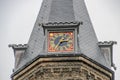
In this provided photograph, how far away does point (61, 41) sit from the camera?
118 ft

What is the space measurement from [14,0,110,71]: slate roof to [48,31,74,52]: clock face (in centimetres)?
44

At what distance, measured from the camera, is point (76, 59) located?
35.6m

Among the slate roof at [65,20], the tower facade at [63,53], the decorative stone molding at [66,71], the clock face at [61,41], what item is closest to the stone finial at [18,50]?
the tower facade at [63,53]

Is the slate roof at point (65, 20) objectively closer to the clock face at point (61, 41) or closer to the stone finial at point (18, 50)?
the stone finial at point (18, 50)

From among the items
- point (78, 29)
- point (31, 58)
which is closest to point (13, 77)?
point (31, 58)

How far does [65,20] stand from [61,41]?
1.50 m

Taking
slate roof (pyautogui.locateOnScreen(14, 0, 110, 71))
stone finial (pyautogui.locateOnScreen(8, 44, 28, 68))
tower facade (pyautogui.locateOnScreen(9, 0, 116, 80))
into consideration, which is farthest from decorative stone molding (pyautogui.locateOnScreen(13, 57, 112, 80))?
stone finial (pyautogui.locateOnScreen(8, 44, 28, 68))

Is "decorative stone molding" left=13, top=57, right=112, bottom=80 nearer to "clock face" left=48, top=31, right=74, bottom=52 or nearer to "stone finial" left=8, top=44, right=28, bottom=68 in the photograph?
"clock face" left=48, top=31, right=74, bottom=52

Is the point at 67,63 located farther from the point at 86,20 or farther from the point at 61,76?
the point at 86,20

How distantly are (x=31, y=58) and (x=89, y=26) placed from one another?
3.58m

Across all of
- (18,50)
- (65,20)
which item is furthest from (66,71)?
(18,50)

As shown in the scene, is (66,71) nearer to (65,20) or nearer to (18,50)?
A: (65,20)

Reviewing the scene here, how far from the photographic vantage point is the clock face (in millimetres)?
35844

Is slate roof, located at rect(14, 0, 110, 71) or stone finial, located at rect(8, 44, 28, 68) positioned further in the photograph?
stone finial, located at rect(8, 44, 28, 68)
